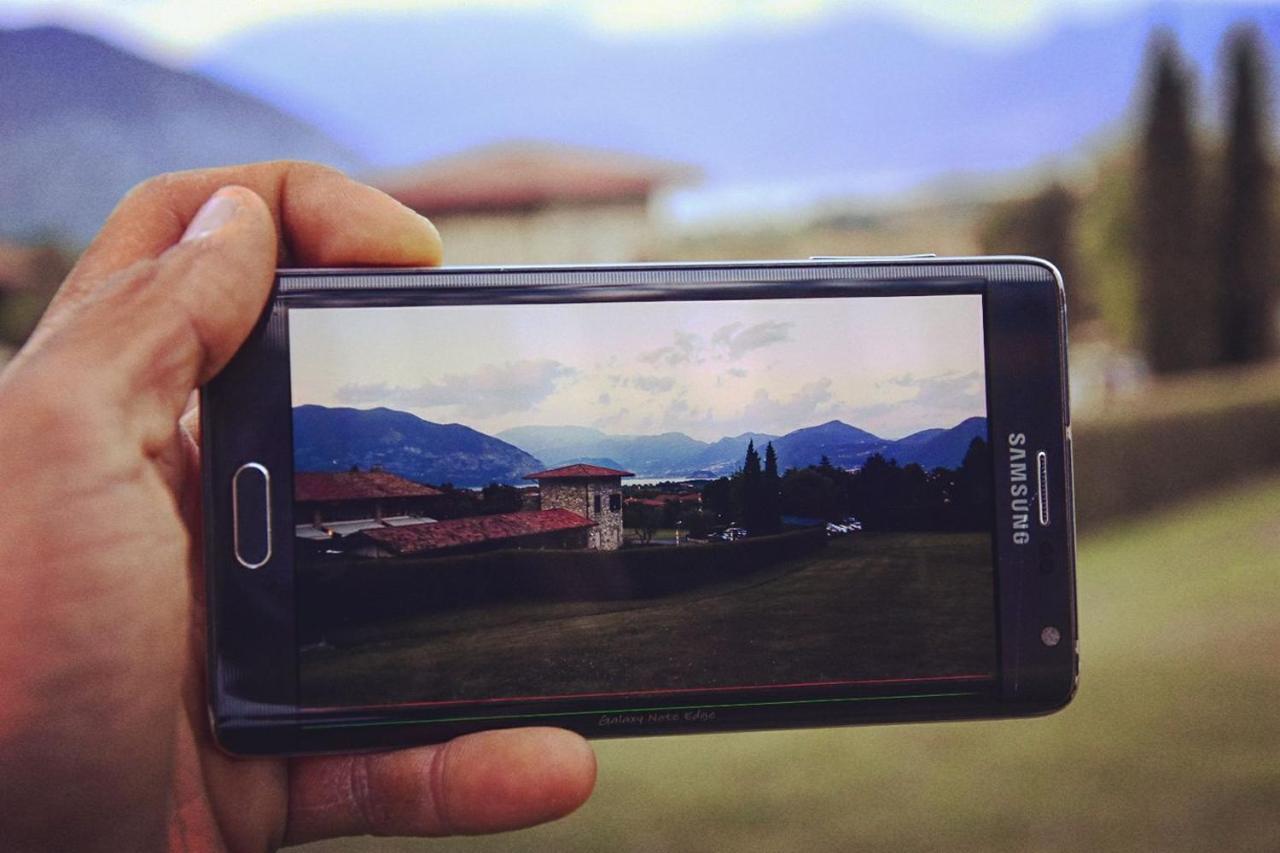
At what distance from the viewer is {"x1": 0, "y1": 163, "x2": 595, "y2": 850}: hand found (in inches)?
47.6

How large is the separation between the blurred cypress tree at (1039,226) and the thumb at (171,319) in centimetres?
1287

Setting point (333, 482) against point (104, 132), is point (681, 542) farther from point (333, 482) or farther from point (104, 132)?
point (104, 132)

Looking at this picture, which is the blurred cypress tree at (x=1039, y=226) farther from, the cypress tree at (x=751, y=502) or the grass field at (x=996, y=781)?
the cypress tree at (x=751, y=502)

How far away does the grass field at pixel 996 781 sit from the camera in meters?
2.96

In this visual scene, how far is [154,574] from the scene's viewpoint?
1.31 m

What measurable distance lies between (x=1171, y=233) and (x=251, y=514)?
11507mm

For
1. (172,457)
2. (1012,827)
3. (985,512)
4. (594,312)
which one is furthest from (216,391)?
(1012,827)

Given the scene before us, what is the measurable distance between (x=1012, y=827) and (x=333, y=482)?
2.36 metres

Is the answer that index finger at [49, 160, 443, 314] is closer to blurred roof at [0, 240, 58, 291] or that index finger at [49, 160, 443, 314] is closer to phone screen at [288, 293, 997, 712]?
phone screen at [288, 293, 997, 712]

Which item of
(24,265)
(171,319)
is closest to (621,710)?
(171,319)

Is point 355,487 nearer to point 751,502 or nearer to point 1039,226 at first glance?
point 751,502

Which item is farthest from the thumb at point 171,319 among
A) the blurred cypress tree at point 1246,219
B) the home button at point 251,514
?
the blurred cypress tree at point 1246,219

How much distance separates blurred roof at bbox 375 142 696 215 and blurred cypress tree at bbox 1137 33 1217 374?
4792 mm

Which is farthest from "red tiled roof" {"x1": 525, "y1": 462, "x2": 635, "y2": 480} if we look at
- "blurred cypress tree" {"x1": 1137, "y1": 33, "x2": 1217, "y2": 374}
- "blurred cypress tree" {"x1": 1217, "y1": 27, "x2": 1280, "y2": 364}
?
"blurred cypress tree" {"x1": 1217, "y1": 27, "x2": 1280, "y2": 364}
